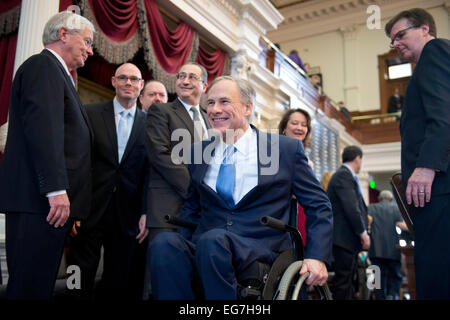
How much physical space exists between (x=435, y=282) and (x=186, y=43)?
378 centimetres

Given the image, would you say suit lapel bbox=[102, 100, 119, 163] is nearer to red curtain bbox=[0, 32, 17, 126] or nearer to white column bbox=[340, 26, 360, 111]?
red curtain bbox=[0, 32, 17, 126]

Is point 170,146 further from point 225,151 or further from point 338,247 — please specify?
point 338,247

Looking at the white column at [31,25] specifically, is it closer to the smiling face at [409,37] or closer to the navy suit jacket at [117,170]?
the navy suit jacket at [117,170]

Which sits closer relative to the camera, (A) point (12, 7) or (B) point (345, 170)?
(A) point (12, 7)

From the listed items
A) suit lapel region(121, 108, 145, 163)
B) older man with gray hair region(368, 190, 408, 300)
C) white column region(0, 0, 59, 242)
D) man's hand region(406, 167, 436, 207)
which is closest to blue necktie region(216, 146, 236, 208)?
man's hand region(406, 167, 436, 207)

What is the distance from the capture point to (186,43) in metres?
4.71

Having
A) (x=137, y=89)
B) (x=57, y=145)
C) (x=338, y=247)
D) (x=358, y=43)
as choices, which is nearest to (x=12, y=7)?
(x=137, y=89)

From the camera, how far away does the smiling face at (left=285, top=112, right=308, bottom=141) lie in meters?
3.20

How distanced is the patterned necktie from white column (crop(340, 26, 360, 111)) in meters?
11.8

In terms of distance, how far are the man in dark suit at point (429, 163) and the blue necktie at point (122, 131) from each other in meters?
1.66

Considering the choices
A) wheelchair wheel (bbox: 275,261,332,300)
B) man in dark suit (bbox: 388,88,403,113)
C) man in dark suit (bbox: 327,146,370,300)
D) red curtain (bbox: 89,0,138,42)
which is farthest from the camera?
man in dark suit (bbox: 388,88,403,113)

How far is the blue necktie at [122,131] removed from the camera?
2.66 meters

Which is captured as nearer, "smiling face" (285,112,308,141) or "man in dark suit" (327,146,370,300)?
"smiling face" (285,112,308,141)
